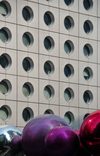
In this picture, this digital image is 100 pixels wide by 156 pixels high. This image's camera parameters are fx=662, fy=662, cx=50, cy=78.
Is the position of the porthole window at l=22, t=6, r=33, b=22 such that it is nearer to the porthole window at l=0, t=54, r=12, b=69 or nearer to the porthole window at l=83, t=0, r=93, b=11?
the porthole window at l=0, t=54, r=12, b=69

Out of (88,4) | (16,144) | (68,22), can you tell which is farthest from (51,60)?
(16,144)

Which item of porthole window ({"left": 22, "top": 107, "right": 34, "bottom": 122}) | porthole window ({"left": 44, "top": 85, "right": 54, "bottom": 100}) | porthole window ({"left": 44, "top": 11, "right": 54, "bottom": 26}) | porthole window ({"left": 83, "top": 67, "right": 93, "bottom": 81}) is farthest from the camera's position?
porthole window ({"left": 83, "top": 67, "right": 93, "bottom": 81})

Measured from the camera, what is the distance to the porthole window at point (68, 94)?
41781 mm

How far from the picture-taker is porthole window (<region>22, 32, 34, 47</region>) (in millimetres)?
39531

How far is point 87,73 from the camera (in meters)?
43.5

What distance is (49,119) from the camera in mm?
13078

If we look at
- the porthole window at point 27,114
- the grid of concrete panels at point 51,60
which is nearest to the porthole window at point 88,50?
the grid of concrete panels at point 51,60

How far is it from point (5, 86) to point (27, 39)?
11.0 ft

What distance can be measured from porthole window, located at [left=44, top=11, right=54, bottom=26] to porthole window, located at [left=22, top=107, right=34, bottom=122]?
556cm

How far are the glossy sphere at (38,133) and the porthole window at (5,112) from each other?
24989 mm

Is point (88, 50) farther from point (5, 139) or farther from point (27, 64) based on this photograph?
point (5, 139)

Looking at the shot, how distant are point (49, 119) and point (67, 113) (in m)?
28.6

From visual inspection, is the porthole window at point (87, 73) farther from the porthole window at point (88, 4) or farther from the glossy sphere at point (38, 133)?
the glossy sphere at point (38, 133)

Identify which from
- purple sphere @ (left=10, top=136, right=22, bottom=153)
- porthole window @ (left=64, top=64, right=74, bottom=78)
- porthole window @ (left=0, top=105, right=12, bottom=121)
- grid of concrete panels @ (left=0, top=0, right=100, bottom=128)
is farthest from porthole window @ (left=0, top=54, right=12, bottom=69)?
purple sphere @ (left=10, top=136, right=22, bottom=153)
